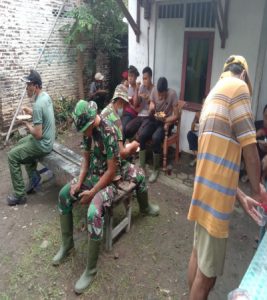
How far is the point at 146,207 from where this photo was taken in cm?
371

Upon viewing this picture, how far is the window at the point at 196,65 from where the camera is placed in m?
4.96

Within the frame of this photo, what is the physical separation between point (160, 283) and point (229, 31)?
12.3 ft

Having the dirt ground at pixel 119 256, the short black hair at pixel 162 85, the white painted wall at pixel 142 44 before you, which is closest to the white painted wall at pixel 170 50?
the white painted wall at pixel 142 44

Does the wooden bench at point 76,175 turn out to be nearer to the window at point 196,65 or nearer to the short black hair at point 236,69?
the short black hair at point 236,69

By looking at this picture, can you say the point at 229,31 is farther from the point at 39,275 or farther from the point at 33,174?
the point at 39,275

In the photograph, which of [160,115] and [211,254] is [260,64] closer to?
[160,115]

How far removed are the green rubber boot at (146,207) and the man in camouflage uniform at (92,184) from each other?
2.19 ft

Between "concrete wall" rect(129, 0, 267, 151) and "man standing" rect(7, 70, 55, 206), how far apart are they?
2.52 metres

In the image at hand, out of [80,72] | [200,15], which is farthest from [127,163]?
[80,72]

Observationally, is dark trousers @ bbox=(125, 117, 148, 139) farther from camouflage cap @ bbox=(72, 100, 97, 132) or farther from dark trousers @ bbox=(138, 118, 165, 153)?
camouflage cap @ bbox=(72, 100, 97, 132)

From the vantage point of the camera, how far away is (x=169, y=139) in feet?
16.1

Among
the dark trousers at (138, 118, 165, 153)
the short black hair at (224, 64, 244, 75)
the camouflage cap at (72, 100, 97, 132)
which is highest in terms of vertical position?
the short black hair at (224, 64, 244, 75)

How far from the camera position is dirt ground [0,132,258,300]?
2699 millimetres

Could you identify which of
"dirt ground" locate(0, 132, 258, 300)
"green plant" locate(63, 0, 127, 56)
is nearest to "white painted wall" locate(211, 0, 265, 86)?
"dirt ground" locate(0, 132, 258, 300)
